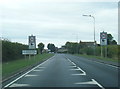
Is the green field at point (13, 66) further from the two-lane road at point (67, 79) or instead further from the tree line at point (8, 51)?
the tree line at point (8, 51)

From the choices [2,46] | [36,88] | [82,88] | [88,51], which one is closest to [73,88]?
[82,88]

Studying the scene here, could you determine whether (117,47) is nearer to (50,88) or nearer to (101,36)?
(101,36)

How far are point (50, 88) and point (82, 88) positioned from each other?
139 centimetres

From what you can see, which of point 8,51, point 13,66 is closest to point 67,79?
point 13,66

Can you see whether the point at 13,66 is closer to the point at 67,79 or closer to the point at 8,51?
the point at 67,79

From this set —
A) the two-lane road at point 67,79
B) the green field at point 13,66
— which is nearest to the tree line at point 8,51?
the green field at point 13,66

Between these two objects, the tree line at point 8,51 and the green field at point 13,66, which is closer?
the green field at point 13,66

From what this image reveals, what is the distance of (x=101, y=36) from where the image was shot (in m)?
62.5

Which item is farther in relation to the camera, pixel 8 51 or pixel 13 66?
pixel 8 51

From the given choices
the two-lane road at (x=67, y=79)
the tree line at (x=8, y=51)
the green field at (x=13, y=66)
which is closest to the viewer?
the two-lane road at (x=67, y=79)

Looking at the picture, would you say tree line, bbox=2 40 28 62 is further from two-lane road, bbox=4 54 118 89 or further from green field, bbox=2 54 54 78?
two-lane road, bbox=4 54 118 89

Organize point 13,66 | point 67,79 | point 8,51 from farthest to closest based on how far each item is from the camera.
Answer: point 8,51 < point 13,66 < point 67,79

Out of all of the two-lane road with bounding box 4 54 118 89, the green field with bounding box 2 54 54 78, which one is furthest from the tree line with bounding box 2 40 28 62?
the two-lane road with bounding box 4 54 118 89

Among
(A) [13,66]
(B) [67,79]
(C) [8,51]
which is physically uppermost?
(C) [8,51]
